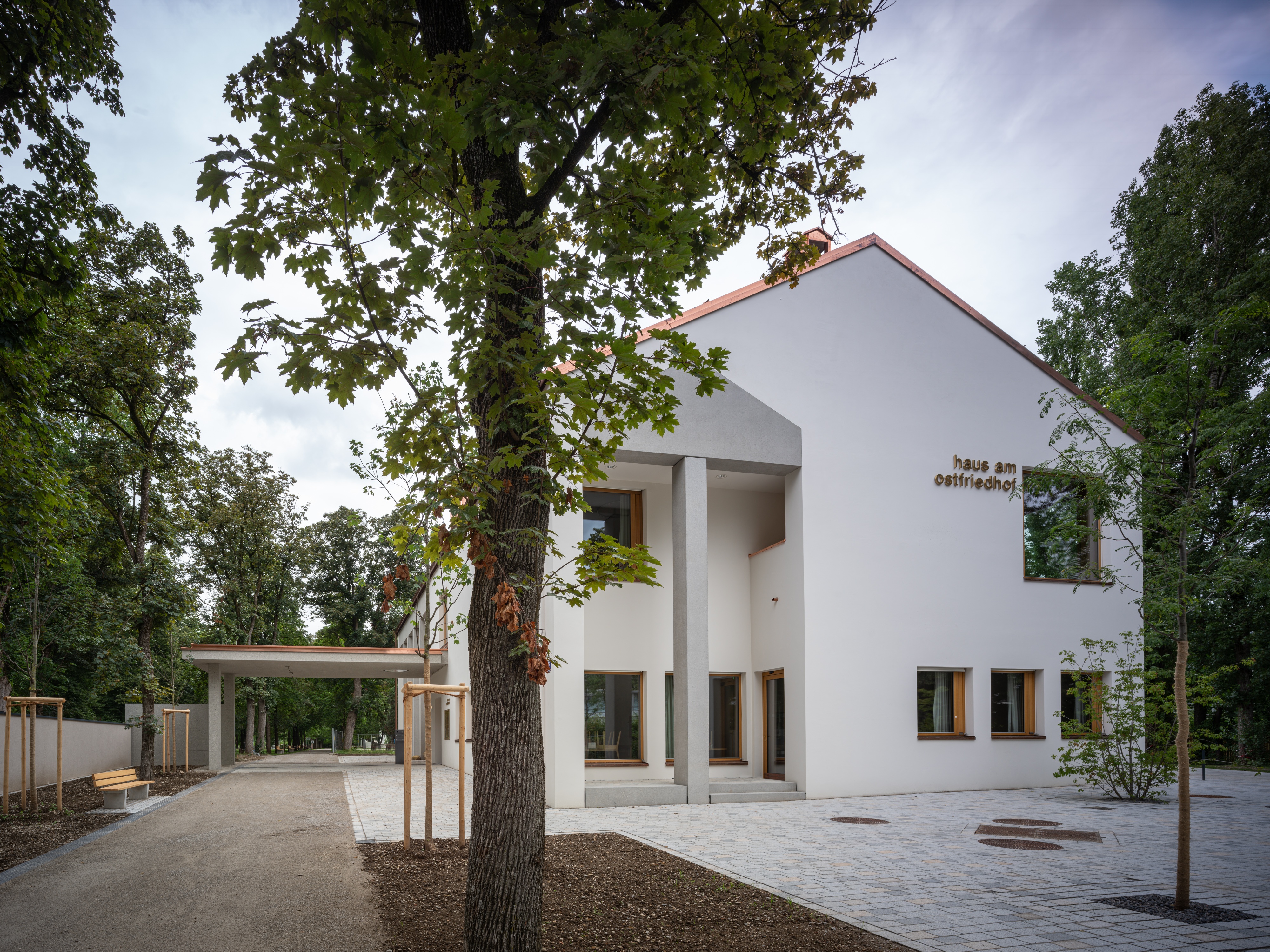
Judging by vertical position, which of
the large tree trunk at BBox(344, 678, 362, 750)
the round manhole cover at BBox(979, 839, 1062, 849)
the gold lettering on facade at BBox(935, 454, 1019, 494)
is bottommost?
the large tree trunk at BBox(344, 678, 362, 750)

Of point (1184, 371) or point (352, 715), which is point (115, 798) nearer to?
point (1184, 371)

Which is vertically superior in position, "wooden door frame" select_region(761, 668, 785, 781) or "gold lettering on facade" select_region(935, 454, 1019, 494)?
"gold lettering on facade" select_region(935, 454, 1019, 494)

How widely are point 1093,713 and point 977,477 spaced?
188 inches

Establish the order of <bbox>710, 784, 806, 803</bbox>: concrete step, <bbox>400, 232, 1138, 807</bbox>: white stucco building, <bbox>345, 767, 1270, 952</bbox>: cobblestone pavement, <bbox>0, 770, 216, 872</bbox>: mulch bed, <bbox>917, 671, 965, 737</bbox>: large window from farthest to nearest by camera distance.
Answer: <bbox>917, 671, 965, 737</bbox>: large window
<bbox>400, 232, 1138, 807</bbox>: white stucco building
<bbox>710, 784, 806, 803</bbox>: concrete step
<bbox>0, 770, 216, 872</bbox>: mulch bed
<bbox>345, 767, 1270, 952</bbox>: cobblestone pavement

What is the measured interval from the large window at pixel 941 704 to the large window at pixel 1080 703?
1.81 m

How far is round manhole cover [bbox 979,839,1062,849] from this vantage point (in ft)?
31.1

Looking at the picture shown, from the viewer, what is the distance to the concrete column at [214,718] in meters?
25.0

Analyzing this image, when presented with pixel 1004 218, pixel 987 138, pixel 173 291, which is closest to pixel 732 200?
pixel 987 138

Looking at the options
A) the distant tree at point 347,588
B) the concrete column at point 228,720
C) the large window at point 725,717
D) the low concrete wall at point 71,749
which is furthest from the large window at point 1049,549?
the distant tree at point 347,588

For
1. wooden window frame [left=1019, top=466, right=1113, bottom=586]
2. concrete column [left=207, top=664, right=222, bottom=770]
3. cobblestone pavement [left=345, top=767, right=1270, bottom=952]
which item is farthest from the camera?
concrete column [left=207, top=664, right=222, bottom=770]

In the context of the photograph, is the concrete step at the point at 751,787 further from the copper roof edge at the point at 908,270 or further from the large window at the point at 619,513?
the copper roof edge at the point at 908,270

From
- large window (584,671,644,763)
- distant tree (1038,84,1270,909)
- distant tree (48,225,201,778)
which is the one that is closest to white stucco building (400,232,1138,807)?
large window (584,671,644,763)

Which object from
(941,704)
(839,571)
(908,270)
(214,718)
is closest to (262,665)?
(214,718)

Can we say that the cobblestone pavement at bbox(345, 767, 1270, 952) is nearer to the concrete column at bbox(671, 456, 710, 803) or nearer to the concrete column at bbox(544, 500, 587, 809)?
the concrete column at bbox(544, 500, 587, 809)
